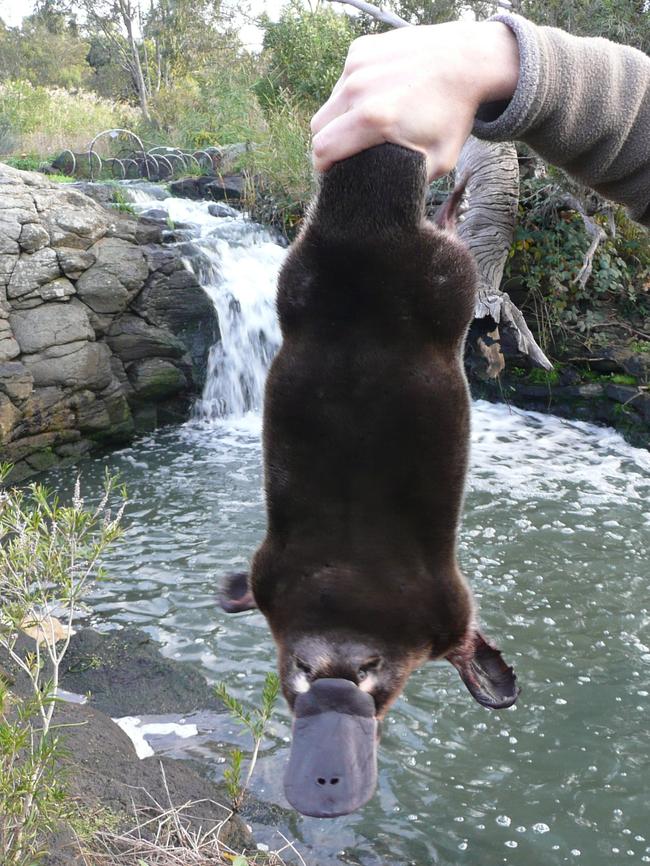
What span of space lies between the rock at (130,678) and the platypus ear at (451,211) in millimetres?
4427

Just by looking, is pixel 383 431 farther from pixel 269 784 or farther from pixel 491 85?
pixel 269 784

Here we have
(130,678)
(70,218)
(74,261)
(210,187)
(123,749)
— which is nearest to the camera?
(123,749)

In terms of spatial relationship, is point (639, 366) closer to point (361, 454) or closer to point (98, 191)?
point (98, 191)

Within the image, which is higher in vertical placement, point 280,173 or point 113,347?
point 280,173

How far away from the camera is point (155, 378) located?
10.7 meters

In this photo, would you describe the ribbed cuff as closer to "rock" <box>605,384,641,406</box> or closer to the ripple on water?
the ripple on water

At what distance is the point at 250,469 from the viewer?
906 cm

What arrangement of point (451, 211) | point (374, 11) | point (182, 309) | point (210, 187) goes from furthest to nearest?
point (210, 187) → point (182, 309) → point (374, 11) → point (451, 211)

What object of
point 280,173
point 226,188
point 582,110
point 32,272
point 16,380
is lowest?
point 16,380

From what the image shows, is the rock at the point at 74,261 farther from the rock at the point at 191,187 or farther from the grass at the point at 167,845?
the grass at the point at 167,845

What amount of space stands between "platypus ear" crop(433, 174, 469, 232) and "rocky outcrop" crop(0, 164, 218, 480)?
862cm

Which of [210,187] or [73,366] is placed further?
[210,187]

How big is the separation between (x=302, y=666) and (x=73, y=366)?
9.27 metres

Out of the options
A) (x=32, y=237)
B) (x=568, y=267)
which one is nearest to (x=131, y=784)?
(x=32, y=237)
